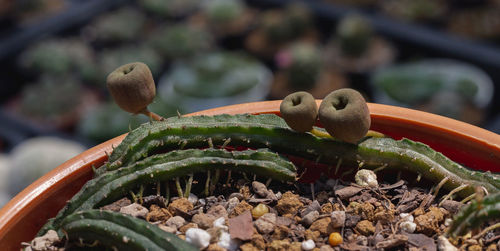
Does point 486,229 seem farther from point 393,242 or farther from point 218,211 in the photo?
point 218,211

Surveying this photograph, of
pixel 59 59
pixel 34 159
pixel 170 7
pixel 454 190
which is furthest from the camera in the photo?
pixel 170 7

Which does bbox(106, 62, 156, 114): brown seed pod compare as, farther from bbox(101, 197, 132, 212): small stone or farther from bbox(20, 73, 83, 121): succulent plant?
bbox(20, 73, 83, 121): succulent plant

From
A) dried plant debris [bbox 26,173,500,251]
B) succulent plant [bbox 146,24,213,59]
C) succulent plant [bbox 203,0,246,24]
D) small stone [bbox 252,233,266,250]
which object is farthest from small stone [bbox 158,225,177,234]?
succulent plant [bbox 203,0,246,24]

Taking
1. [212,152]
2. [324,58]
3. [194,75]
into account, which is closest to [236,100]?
[194,75]

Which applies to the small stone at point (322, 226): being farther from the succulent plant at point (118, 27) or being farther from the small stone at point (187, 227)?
the succulent plant at point (118, 27)

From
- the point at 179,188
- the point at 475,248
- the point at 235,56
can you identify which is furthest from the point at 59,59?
the point at 475,248

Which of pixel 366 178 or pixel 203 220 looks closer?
pixel 203 220

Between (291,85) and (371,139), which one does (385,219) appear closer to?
(371,139)
